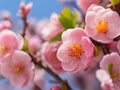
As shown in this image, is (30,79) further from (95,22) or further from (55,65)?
(95,22)

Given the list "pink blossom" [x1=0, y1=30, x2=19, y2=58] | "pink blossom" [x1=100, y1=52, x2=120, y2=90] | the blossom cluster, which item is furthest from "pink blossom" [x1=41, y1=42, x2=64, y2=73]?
"pink blossom" [x1=100, y1=52, x2=120, y2=90]

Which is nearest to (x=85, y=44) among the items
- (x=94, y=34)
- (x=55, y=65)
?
(x=94, y=34)

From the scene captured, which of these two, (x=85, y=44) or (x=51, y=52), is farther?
(x=51, y=52)

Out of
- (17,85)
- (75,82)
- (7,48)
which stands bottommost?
(75,82)

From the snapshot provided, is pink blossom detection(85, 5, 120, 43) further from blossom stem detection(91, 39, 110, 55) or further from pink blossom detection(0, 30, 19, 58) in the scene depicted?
pink blossom detection(0, 30, 19, 58)

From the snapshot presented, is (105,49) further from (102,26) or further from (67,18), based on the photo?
(67,18)

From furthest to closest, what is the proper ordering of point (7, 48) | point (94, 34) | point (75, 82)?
1. point (75, 82)
2. point (7, 48)
3. point (94, 34)
